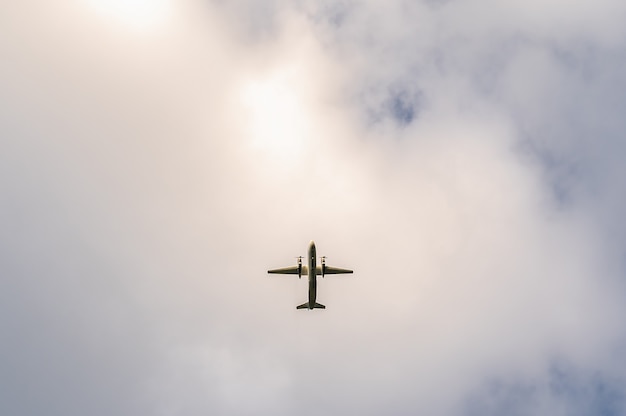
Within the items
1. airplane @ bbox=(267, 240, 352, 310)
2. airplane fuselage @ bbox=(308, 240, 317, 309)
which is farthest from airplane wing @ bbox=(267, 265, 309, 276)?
airplane fuselage @ bbox=(308, 240, 317, 309)

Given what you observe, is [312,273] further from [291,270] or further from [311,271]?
[291,270]

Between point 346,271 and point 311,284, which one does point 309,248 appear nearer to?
point 311,284

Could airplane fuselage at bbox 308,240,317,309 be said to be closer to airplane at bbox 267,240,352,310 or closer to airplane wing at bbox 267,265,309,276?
airplane at bbox 267,240,352,310

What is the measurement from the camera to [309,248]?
6462 inches

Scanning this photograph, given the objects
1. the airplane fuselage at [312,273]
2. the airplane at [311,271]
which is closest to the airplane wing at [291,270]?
the airplane at [311,271]

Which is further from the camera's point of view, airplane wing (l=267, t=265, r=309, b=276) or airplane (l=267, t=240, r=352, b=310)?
airplane wing (l=267, t=265, r=309, b=276)

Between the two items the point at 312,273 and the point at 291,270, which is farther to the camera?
the point at 291,270

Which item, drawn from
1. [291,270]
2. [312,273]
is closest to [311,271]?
[312,273]

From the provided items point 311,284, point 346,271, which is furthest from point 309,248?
point 346,271

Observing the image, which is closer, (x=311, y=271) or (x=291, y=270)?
(x=311, y=271)

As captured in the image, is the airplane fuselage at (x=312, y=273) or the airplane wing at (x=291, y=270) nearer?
the airplane fuselage at (x=312, y=273)

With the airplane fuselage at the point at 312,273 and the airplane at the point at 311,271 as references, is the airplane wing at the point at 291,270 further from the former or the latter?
the airplane fuselage at the point at 312,273

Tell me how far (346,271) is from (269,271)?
25745 mm

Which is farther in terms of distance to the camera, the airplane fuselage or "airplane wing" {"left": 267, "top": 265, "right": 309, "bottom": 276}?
"airplane wing" {"left": 267, "top": 265, "right": 309, "bottom": 276}
